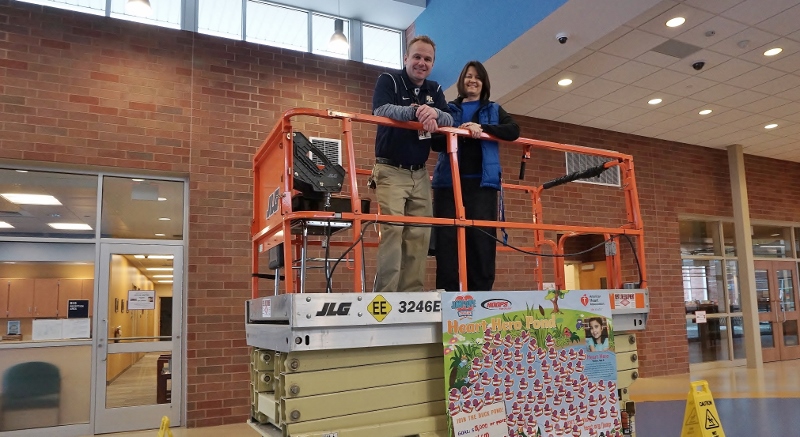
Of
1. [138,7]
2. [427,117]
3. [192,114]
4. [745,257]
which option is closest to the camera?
[427,117]

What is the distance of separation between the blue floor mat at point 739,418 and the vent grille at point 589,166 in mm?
3912

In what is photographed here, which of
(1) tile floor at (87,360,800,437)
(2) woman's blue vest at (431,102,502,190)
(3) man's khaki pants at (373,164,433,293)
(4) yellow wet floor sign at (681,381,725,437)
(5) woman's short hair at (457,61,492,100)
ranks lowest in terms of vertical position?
(1) tile floor at (87,360,800,437)

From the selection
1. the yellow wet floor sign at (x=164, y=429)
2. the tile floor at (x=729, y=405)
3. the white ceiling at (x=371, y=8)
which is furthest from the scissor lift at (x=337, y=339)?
the white ceiling at (x=371, y=8)

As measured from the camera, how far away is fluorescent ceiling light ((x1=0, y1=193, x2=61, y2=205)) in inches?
273

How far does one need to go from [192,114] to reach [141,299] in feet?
7.91

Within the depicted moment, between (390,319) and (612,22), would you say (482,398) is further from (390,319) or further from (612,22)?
(612,22)

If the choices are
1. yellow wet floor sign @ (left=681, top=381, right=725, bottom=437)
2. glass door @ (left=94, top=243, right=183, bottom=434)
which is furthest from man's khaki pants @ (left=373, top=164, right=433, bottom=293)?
glass door @ (left=94, top=243, right=183, bottom=434)

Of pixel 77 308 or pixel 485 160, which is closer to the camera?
pixel 485 160

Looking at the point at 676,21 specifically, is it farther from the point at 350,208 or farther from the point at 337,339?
the point at 337,339

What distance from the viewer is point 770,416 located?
6809mm

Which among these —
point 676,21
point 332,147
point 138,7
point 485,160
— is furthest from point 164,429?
point 676,21

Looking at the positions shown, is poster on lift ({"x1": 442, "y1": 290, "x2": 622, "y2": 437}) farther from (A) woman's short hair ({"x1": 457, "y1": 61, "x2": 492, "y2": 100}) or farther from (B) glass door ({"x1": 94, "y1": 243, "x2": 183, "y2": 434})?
(B) glass door ({"x1": 94, "y1": 243, "x2": 183, "y2": 434})

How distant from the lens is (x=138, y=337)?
283 inches

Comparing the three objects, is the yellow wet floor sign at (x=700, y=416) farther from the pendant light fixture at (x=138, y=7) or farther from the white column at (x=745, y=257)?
the white column at (x=745, y=257)
